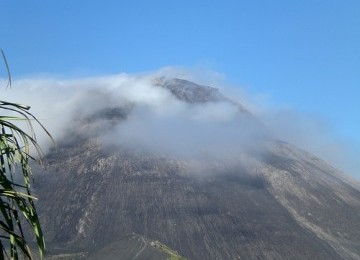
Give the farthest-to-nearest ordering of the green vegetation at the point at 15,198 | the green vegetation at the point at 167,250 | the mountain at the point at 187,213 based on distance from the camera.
A: the mountain at the point at 187,213
the green vegetation at the point at 167,250
the green vegetation at the point at 15,198

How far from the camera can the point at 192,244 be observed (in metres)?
142

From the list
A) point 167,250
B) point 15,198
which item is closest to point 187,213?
point 167,250

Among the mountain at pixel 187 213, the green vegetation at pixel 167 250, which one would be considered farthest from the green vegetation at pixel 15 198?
the mountain at pixel 187 213

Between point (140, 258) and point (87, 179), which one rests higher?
point (87, 179)

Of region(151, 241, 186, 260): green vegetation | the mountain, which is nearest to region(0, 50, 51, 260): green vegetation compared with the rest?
region(151, 241, 186, 260): green vegetation

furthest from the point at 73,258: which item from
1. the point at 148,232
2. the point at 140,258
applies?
the point at 148,232

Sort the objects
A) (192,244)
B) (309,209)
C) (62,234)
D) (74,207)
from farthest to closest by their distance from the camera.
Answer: (309,209)
(74,207)
(62,234)
(192,244)

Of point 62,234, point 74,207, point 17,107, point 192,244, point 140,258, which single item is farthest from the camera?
point 74,207

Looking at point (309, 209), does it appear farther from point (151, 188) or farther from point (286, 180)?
point (151, 188)

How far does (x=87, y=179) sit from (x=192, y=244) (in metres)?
59.6

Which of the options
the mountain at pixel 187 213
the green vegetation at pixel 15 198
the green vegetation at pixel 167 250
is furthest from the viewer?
the mountain at pixel 187 213

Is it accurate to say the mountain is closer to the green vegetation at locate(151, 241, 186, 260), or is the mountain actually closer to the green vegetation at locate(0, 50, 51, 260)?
the green vegetation at locate(151, 241, 186, 260)

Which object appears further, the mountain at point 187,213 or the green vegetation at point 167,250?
the mountain at point 187,213

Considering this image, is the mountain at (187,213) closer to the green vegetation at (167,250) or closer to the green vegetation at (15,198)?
the green vegetation at (167,250)
